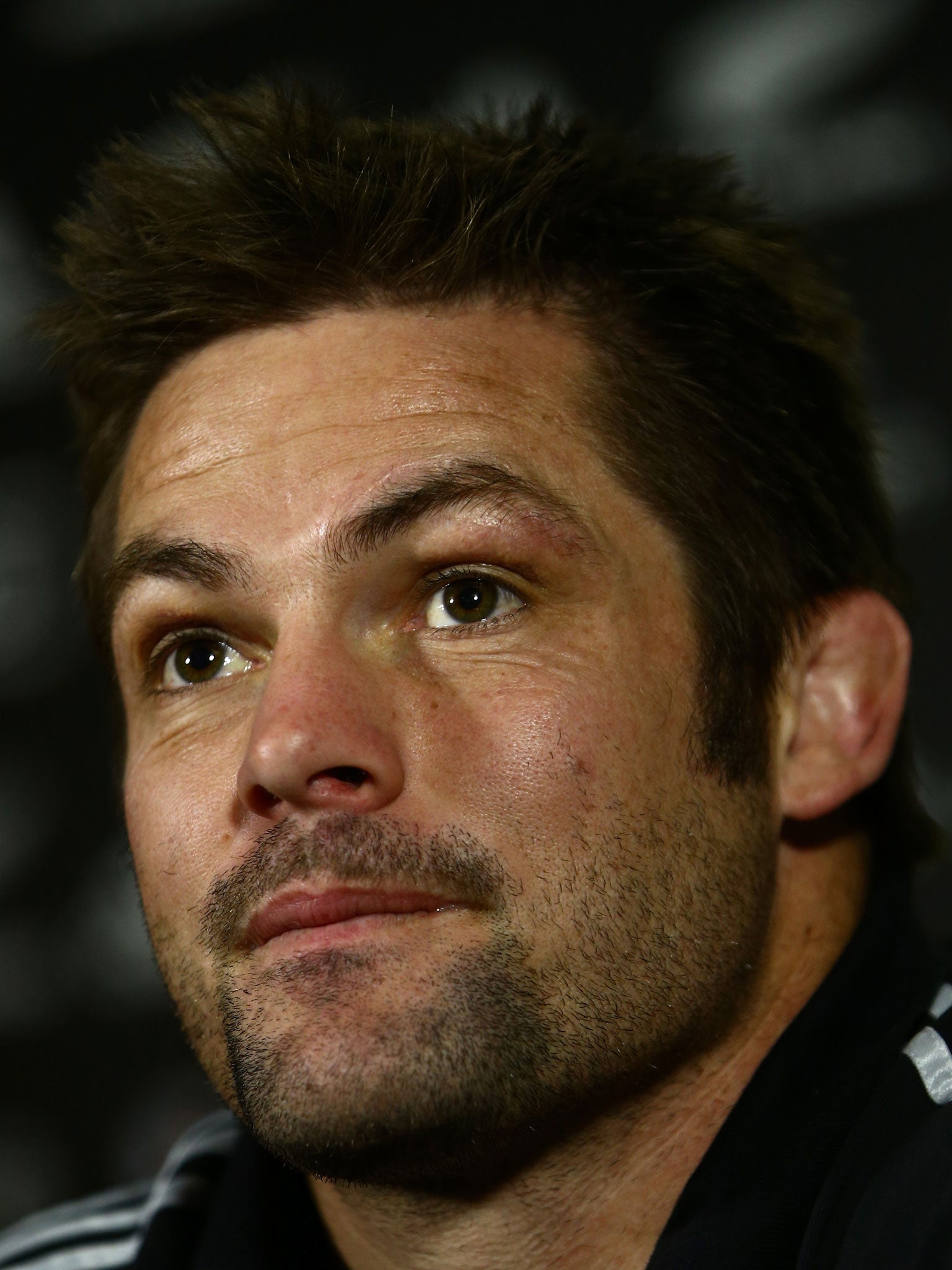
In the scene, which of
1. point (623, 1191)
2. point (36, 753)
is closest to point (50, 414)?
point (36, 753)

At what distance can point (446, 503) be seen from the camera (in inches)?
49.3

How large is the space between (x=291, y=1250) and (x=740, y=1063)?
54 centimetres

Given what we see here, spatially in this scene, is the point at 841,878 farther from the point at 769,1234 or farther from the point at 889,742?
the point at 769,1234

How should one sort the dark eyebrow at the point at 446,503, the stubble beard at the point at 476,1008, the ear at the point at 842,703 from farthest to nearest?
1. the ear at the point at 842,703
2. the dark eyebrow at the point at 446,503
3. the stubble beard at the point at 476,1008

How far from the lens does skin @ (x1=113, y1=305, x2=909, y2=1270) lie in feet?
3.78

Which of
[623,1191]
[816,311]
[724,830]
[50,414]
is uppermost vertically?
[816,311]

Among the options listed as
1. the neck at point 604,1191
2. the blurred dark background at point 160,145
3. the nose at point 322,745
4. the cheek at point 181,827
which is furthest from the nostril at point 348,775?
the blurred dark background at point 160,145

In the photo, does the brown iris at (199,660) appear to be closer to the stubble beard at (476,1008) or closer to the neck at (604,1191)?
the stubble beard at (476,1008)

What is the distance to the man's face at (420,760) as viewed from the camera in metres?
1.13

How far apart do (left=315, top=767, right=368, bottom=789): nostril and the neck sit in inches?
14.9

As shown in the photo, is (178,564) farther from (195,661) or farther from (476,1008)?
(476,1008)

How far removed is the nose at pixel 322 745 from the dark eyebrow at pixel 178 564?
135mm

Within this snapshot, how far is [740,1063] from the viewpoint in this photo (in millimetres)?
1299

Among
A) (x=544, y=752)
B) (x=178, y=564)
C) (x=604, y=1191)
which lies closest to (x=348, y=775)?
(x=544, y=752)
